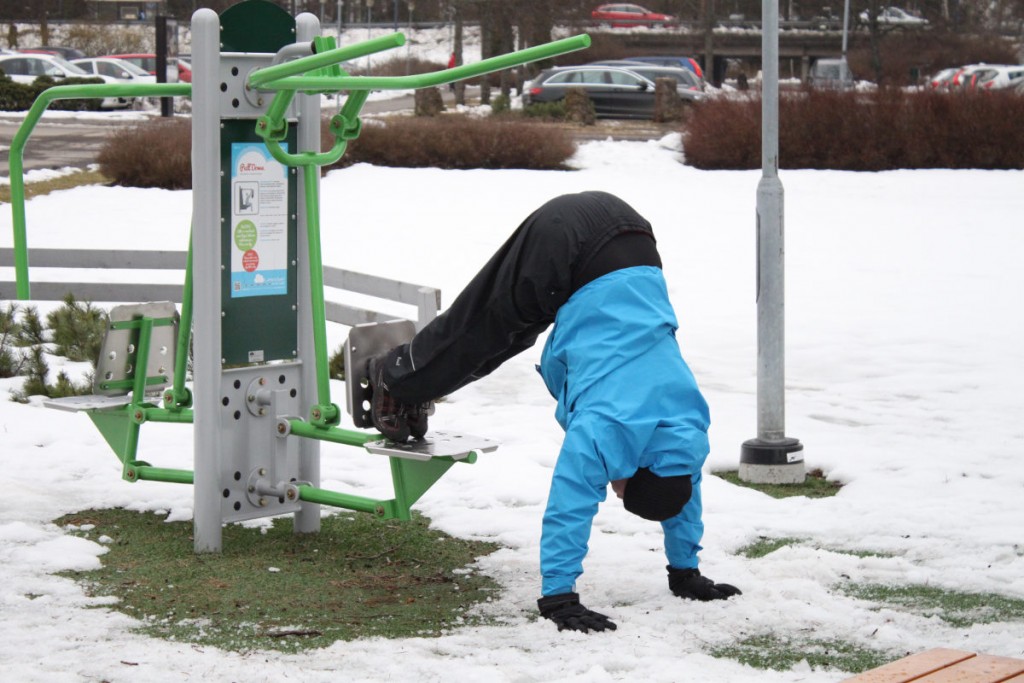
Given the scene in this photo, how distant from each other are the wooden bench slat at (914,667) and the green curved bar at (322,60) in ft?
6.54

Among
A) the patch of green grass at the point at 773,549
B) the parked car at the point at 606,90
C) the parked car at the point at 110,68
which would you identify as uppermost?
the parked car at the point at 110,68

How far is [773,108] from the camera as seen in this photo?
6.74m

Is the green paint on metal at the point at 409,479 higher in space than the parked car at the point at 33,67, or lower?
lower

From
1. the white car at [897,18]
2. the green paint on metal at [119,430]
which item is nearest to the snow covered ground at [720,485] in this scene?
the green paint on metal at [119,430]

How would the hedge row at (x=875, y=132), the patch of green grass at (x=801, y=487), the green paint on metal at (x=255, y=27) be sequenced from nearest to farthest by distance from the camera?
the green paint on metal at (x=255, y=27), the patch of green grass at (x=801, y=487), the hedge row at (x=875, y=132)

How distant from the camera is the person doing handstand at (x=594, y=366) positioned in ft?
14.2

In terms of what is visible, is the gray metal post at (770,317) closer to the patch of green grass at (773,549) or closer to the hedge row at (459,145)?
the patch of green grass at (773,549)

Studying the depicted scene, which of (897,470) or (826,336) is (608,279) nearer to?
(897,470)

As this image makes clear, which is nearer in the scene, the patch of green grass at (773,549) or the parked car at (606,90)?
the patch of green grass at (773,549)

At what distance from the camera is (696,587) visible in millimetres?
4684

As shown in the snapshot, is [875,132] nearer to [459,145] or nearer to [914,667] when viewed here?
[459,145]

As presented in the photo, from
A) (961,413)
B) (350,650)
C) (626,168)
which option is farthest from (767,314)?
(626,168)

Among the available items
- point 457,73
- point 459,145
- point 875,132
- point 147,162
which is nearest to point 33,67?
point 459,145

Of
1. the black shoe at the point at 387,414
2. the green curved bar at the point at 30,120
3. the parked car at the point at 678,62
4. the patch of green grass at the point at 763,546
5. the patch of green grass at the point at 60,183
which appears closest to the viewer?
the black shoe at the point at 387,414
